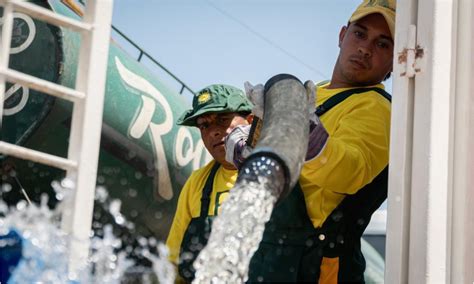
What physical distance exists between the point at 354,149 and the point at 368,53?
0.46 metres

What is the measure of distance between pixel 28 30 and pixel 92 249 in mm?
3215

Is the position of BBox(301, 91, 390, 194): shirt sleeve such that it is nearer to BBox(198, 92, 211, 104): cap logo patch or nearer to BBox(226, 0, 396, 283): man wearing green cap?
BBox(226, 0, 396, 283): man wearing green cap

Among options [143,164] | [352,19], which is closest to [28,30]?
[143,164]

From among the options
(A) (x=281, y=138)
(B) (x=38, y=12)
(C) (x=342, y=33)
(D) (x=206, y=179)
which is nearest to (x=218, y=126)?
(D) (x=206, y=179)

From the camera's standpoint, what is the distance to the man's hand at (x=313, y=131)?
3.51 m

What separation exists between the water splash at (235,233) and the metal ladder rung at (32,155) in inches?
16.3

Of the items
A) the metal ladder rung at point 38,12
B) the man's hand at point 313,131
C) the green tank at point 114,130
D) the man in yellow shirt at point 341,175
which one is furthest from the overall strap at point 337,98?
the green tank at point 114,130

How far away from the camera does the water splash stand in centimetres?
293

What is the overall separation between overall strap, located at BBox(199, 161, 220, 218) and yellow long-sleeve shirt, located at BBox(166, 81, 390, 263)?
72cm

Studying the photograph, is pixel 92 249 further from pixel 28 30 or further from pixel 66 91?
pixel 28 30

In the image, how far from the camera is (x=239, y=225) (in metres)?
3.00

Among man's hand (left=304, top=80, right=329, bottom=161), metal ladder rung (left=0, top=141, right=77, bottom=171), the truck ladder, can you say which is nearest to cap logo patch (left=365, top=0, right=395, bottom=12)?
man's hand (left=304, top=80, right=329, bottom=161)

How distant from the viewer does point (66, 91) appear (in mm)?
2922

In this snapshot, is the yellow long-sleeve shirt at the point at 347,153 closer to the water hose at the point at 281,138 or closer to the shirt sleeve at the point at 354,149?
the shirt sleeve at the point at 354,149
